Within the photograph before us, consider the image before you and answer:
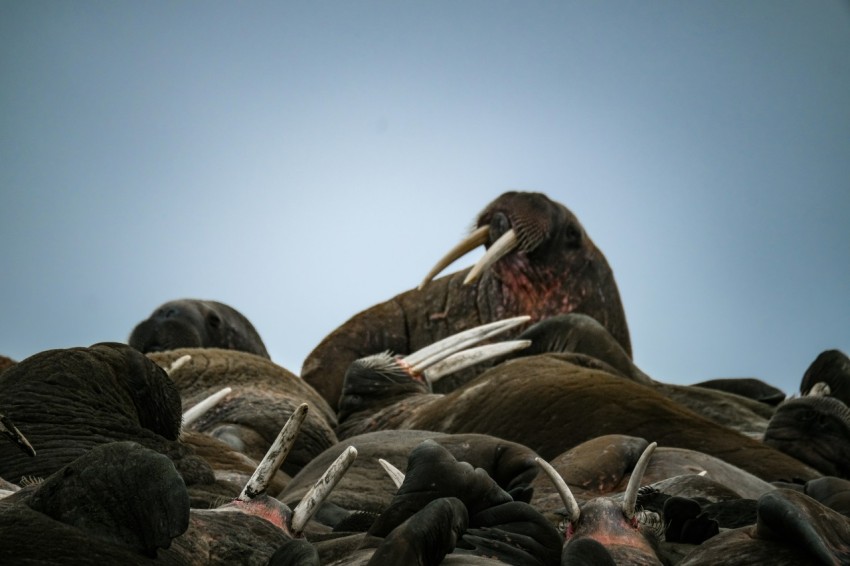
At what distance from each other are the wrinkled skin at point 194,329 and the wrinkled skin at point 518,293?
2.21ft

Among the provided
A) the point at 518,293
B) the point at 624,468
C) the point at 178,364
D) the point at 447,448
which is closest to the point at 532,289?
the point at 518,293

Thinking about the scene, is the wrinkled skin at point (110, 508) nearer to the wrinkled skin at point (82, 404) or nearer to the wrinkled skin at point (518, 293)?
the wrinkled skin at point (82, 404)

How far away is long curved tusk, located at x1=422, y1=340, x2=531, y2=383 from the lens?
9625 mm

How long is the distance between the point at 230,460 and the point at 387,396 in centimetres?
311

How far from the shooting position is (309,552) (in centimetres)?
316

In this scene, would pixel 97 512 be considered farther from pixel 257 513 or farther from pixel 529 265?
pixel 529 265

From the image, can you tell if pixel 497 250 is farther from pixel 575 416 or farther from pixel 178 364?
pixel 575 416

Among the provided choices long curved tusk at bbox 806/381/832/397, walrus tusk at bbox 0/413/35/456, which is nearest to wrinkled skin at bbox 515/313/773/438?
long curved tusk at bbox 806/381/832/397

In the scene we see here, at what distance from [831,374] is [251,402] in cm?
404

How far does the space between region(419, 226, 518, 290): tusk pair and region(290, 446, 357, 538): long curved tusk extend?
7629 millimetres

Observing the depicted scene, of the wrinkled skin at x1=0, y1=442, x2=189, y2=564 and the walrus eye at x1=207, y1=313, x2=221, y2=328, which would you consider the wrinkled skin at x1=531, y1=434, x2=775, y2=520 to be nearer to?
the wrinkled skin at x1=0, y1=442, x2=189, y2=564

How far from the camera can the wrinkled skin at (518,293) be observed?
11641mm

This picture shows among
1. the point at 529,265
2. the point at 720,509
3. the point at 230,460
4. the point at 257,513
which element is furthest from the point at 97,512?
the point at 529,265

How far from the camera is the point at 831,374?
9.51 m
